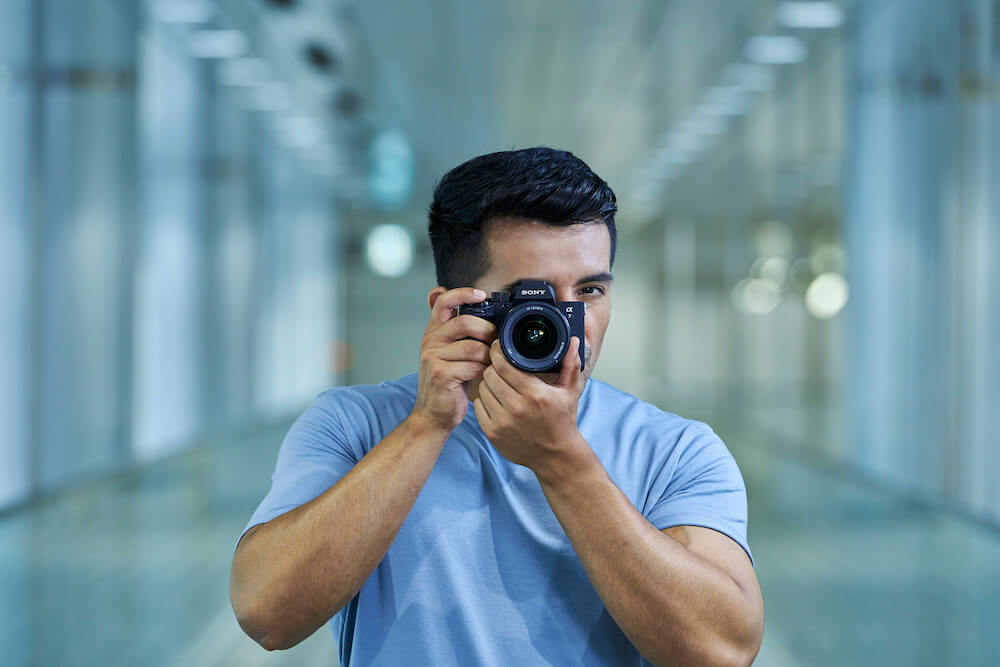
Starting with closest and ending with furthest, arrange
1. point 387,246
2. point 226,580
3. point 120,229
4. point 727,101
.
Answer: point 226,580 < point 120,229 < point 727,101 < point 387,246

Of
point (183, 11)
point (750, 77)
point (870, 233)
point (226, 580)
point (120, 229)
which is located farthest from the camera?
point (750, 77)

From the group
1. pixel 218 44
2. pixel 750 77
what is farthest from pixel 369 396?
pixel 750 77

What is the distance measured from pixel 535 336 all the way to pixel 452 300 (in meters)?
0.14

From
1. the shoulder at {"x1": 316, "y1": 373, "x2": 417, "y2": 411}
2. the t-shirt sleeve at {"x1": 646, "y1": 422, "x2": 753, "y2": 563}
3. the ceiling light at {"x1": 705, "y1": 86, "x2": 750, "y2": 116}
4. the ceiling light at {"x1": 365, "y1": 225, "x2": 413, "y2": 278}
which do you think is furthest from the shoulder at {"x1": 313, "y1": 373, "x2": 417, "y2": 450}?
the ceiling light at {"x1": 365, "y1": 225, "x2": 413, "y2": 278}

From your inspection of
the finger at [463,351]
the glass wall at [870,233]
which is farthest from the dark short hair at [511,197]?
the glass wall at [870,233]

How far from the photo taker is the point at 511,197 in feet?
3.82

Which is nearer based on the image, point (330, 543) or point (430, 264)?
point (330, 543)

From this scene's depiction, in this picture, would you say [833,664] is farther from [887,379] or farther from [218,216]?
[218,216]

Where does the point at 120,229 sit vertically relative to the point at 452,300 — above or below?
above

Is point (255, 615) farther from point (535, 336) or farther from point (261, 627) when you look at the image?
point (535, 336)

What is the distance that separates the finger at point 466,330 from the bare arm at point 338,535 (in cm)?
6

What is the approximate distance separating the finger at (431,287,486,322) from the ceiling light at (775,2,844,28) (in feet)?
23.3

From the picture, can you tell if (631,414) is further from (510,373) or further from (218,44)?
Result: (218,44)

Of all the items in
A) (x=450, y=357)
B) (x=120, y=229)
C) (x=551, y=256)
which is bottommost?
(x=450, y=357)
